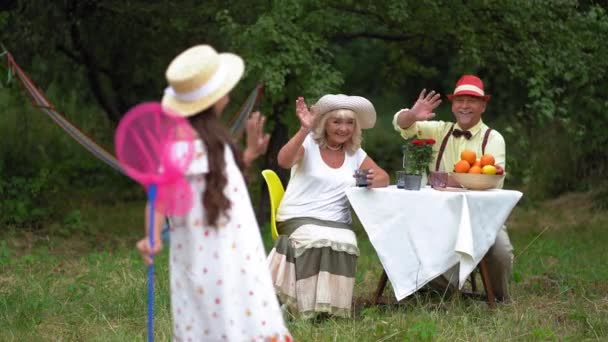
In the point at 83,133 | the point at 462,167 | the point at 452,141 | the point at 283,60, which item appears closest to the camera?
the point at 462,167

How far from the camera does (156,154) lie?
3.17m

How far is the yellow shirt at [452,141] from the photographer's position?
222 inches

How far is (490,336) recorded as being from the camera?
4754 millimetres

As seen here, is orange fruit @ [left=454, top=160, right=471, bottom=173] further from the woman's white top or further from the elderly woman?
the woman's white top

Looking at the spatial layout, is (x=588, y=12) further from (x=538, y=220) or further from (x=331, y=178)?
(x=331, y=178)

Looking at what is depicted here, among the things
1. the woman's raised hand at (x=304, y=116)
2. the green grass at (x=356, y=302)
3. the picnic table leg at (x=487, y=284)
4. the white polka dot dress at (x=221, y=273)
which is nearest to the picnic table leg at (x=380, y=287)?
the green grass at (x=356, y=302)

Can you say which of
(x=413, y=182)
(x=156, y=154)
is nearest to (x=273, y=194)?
(x=413, y=182)

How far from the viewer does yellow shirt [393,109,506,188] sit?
563cm

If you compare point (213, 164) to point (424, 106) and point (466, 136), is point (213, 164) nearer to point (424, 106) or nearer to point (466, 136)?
point (424, 106)

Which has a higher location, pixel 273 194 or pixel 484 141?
pixel 484 141

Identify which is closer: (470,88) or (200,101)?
(200,101)

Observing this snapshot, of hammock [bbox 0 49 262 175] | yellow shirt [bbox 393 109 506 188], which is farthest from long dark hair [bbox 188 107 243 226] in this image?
hammock [bbox 0 49 262 175]

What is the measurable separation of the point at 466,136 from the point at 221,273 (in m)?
2.68

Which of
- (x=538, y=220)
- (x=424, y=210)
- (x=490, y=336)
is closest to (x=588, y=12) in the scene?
(x=538, y=220)
